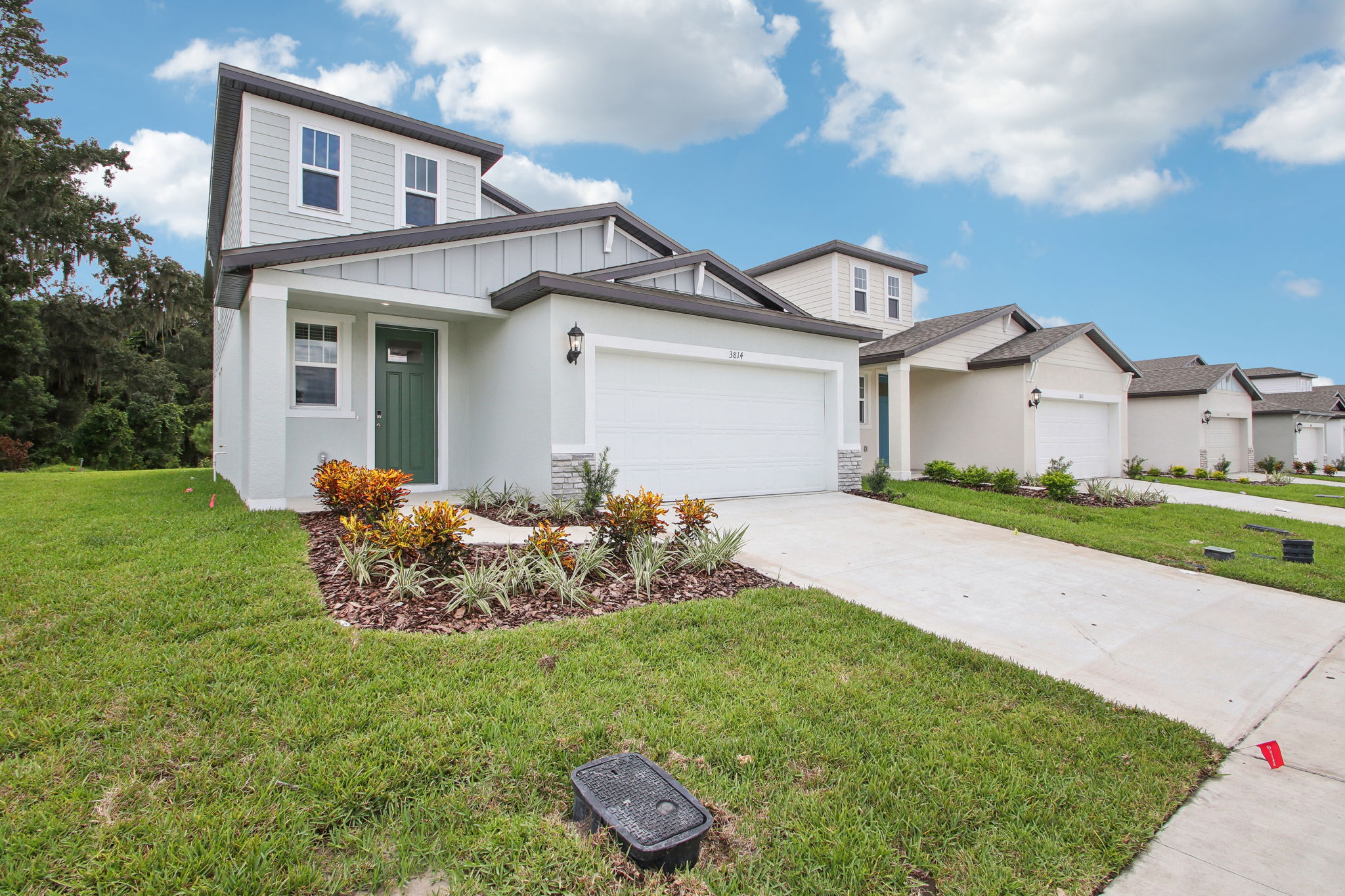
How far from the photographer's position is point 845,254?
15.1 meters

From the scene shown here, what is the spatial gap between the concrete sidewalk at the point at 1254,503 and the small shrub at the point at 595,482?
10924 millimetres

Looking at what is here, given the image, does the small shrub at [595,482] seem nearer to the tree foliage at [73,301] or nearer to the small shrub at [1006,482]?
the small shrub at [1006,482]

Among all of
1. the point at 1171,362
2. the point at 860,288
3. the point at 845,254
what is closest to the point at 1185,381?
the point at 1171,362

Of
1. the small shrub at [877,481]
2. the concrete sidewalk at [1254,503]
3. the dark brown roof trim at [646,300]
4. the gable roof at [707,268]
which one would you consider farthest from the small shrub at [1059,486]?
the gable roof at [707,268]

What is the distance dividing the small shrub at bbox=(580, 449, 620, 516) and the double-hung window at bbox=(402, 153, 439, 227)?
5.36 metres

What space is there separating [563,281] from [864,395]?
991cm

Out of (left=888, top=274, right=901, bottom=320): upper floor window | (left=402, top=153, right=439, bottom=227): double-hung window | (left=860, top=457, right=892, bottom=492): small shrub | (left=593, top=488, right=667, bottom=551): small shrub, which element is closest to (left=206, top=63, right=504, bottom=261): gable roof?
(left=402, top=153, right=439, bottom=227): double-hung window

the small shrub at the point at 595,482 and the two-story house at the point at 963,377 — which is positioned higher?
the two-story house at the point at 963,377

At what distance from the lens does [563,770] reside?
7.88ft

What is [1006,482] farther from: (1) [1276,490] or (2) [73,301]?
(2) [73,301]

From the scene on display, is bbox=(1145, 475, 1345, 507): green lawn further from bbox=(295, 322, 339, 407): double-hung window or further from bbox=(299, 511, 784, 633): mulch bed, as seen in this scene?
bbox=(295, 322, 339, 407): double-hung window

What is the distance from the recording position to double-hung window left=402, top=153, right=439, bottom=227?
10.2m

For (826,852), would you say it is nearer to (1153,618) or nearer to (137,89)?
(1153,618)

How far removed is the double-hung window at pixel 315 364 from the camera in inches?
358
